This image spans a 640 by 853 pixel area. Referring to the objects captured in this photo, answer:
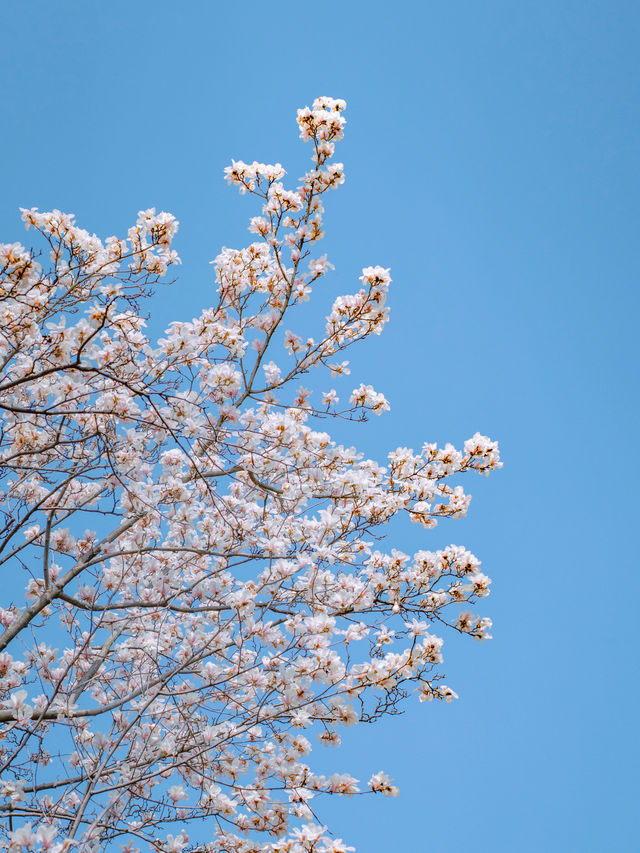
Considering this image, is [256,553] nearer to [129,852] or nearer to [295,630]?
[295,630]

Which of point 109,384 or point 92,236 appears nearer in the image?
point 92,236

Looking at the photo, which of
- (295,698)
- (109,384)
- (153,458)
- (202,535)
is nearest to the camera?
(295,698)

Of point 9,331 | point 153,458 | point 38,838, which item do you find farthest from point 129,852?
point 9,331

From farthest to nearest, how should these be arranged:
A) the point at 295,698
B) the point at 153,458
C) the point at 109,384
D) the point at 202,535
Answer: the point at 202,535, the point at 109,384, the point at 153,458, the point at 295,698

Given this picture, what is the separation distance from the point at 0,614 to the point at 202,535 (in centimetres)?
131

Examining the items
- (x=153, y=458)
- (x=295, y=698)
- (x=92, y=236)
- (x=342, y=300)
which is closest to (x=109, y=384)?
(x=153, y=458)

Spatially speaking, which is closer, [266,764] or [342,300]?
[266,764]

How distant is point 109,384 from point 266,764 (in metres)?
2.40

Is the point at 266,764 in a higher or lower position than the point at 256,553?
lower

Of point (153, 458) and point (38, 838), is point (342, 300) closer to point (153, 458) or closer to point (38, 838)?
point (153, 458)

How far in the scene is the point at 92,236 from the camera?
3.68 metres

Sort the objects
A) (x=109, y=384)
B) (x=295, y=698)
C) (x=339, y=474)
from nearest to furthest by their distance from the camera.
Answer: (x=295, y=698)
(x=109, y=384)
(x=339, y=474)

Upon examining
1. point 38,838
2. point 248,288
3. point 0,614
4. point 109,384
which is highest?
point 248,288

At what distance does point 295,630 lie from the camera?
386 cm
